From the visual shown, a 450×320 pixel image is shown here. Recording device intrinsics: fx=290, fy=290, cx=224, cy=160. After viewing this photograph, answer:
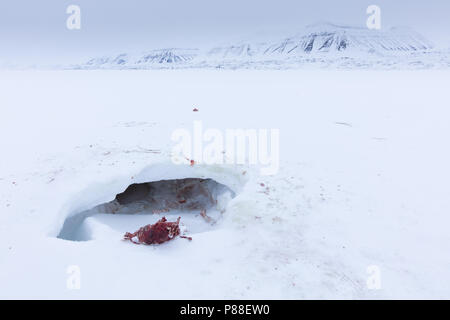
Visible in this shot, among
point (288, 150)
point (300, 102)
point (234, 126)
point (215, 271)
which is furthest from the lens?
point (300, 102)

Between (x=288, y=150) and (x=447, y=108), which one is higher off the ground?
(x=447, y=108)

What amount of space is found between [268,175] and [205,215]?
4.27 feet

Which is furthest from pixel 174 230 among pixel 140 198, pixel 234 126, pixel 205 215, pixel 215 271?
pixel 234 126

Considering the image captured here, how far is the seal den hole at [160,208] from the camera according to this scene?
170 inches

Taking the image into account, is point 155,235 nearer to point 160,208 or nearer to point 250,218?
point 250,218

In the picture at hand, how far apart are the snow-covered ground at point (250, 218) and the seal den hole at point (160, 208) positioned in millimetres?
98

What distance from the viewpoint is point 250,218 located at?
11.3ft

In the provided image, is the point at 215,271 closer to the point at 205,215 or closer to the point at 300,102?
the point at 205,215

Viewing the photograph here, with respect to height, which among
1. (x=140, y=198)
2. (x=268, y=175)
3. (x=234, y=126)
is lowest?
(x=140, y=198)

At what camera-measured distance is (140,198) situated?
5.87m

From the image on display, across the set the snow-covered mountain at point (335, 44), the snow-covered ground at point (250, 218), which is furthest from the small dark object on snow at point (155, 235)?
the snow-covered mountain at point (335, 44)

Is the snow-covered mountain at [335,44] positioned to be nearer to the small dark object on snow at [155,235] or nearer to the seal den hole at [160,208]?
the seal den hole at [160,208]

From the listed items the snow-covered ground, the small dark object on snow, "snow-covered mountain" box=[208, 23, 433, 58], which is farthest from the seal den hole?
"snow-covered mountain" box=[208, 23, 433, 58]

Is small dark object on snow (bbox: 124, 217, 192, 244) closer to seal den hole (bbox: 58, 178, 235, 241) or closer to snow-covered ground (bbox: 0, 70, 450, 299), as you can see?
snow-covered ground (bbox: 0, 70, 450, 299)
